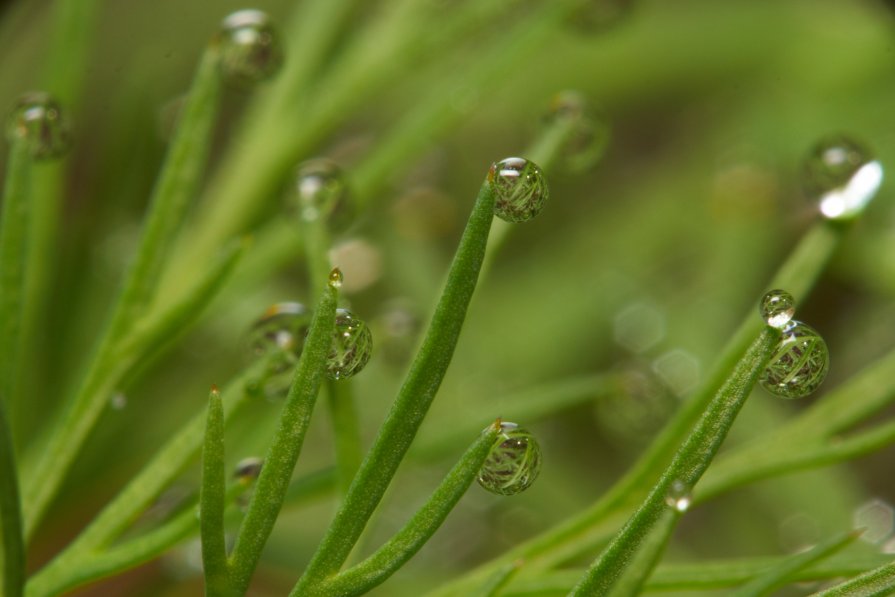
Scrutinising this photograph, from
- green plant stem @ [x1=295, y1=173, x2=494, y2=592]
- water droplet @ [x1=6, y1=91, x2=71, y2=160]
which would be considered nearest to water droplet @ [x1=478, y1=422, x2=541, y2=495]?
green plant stem @ [x1=295, y1=173, x2=494, y2=592]

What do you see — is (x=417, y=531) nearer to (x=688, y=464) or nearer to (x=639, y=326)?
(x=688, y=464)

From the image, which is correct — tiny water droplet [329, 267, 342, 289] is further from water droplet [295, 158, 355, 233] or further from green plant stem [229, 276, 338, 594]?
water droplet [295, 158, 355, 233]

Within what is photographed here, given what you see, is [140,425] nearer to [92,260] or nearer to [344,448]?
[92,260]

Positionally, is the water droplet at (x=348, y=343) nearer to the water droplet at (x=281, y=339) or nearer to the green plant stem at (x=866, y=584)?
the water droplet at (x=281, y=339)

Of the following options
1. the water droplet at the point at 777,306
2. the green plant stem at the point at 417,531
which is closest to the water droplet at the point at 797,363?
Answer: the water droplet at the point at 777,306

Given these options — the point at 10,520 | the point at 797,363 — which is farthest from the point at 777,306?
the point at 10,520

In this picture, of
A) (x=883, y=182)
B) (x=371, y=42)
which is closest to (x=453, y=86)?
(x=371, y=42)

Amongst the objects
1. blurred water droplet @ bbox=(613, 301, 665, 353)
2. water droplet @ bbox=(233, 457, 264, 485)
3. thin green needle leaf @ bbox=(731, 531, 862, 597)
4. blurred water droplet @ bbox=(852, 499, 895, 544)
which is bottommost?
water droplet @ bbox=(233, 457, 264, 485)
